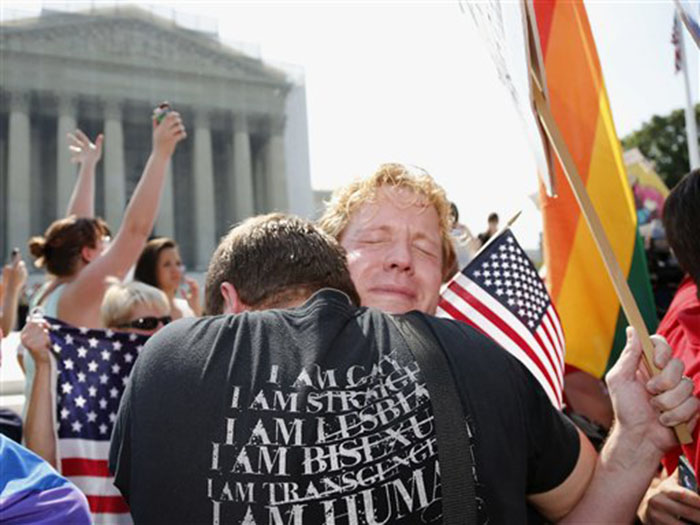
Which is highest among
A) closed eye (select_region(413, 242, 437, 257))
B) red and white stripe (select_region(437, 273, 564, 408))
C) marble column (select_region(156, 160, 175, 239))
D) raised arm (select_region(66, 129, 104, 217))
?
marble column (select_region(156, 160, 175, 239))

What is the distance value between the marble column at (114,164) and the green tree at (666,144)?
27600 millimetres

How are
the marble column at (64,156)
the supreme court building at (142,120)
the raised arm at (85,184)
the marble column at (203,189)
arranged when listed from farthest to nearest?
1. the marble column at (203,189)
2. the marble column at (64,156)
3. the supreme court building at (142,120)
4. the raised arm at (85,184)

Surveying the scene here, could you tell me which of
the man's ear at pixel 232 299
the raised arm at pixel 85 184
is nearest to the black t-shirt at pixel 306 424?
the man's ear at pixel 232 299

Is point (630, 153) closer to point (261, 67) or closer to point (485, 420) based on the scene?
point (485, 420)

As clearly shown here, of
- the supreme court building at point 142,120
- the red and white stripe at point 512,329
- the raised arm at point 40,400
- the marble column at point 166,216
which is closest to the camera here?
the red and white stripe at point 512,329

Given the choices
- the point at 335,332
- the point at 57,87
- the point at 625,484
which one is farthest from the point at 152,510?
the point at 57,87

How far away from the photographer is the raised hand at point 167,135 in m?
2.87

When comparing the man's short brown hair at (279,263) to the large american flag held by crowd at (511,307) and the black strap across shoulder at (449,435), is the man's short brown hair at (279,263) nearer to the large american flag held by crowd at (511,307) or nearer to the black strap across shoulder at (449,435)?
the black strap across shoulder at (449,435)

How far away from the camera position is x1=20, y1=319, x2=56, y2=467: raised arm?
2.33m

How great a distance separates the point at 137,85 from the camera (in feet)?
111

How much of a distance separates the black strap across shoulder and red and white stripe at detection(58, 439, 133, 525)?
1696 mm

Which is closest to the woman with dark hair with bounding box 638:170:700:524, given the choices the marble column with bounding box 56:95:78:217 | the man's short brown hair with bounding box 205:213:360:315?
the man's short brown hair with bounding box 205:213:360:315

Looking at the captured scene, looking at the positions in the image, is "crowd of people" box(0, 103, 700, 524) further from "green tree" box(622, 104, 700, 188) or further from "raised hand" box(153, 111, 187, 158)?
"green tree" box(622, 104, 700, 188)

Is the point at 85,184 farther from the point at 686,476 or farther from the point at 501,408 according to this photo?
the point at 686,476
